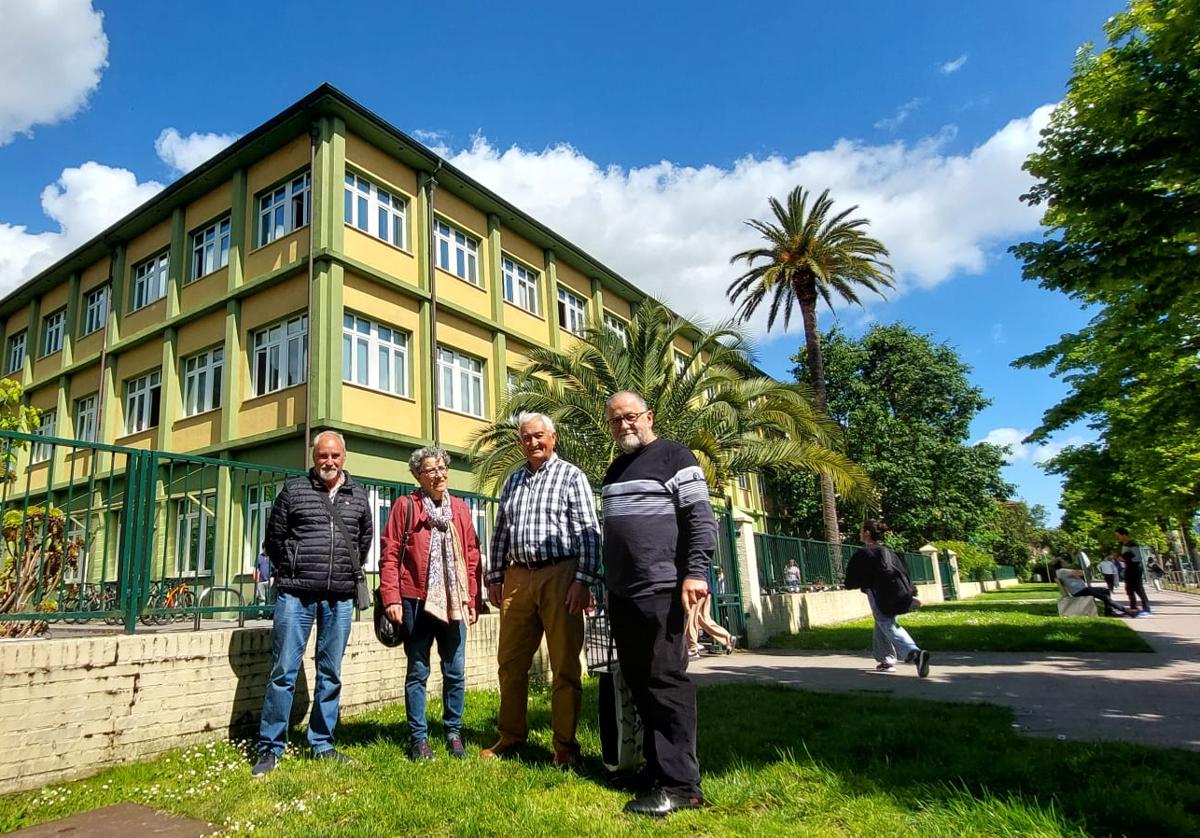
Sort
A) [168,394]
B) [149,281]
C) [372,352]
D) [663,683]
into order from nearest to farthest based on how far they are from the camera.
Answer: [663,683] → [372,352] → [168,394] → [149,281]

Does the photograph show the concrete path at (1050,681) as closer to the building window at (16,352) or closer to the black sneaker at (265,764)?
the black sneaker at (265,764)

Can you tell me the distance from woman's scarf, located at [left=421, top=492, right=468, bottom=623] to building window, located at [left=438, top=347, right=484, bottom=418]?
14.7m

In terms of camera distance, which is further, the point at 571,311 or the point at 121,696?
the point at 571,311

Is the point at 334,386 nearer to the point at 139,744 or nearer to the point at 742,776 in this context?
the point at 139,744

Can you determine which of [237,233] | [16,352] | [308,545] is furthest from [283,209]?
[16,352]

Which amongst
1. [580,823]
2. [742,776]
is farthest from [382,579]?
[742,776]

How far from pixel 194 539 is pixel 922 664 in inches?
282

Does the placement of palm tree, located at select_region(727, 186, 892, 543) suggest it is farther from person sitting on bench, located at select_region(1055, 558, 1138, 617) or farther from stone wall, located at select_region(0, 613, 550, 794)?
stone wall, located at select_region(0, 613, 550, 794)

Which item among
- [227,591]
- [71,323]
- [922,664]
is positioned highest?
[71,323]

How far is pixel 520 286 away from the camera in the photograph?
23797mm

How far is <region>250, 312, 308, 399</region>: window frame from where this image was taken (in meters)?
17.0

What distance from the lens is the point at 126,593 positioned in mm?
4996

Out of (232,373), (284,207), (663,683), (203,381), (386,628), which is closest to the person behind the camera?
(663,683)

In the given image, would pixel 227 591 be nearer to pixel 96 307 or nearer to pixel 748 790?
pixel 748 790
